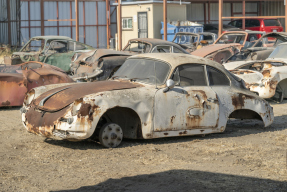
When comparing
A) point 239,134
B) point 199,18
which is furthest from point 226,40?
point 199,18

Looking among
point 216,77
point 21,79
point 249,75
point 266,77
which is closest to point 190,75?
point 216,77

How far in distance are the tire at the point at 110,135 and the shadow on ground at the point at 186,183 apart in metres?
1.49

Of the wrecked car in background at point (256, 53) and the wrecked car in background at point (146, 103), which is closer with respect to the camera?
the wrecked car in background at point (146, 103)

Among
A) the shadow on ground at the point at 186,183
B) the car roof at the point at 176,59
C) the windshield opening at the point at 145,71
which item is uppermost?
the car roof at the point at 176,59

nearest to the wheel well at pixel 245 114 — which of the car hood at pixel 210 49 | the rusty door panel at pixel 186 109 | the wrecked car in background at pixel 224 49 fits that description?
the rusty door panel at pixel 186 109

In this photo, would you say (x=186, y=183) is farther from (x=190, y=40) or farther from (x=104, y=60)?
(x=190, y=40)

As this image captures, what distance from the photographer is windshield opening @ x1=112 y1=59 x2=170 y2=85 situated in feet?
24.9

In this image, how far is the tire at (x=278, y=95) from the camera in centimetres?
1200

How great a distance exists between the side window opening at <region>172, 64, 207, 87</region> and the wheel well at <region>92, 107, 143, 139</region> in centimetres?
90

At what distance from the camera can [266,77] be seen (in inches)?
452

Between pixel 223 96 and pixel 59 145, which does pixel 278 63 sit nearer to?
pixel 223 96

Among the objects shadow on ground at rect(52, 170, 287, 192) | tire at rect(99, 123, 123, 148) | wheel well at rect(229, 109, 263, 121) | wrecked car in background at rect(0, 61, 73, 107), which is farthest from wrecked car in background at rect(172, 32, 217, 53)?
shadow on ground at rect(52, 170, 287, 192)

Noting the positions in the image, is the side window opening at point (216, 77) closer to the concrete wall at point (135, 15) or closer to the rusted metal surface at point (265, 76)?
the rusted metal surface at point (265, 76)

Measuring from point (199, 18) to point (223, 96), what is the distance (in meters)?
28.9
